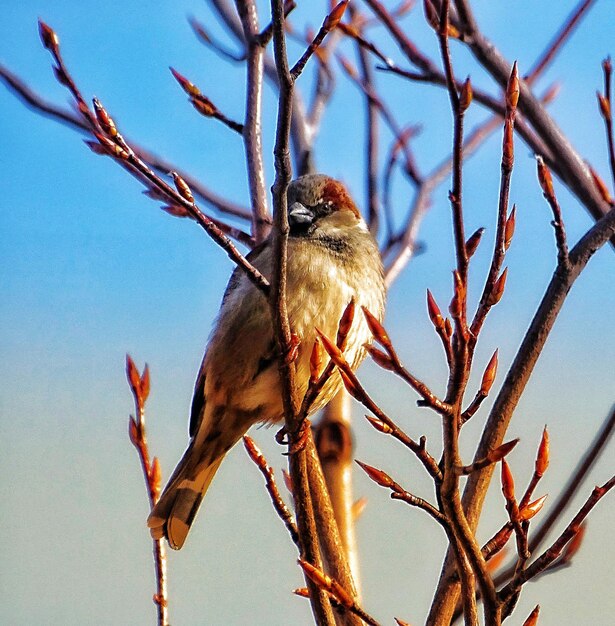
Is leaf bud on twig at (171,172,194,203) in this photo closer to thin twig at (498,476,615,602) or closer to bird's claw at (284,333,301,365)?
bird's claw at (284,333,301,365)

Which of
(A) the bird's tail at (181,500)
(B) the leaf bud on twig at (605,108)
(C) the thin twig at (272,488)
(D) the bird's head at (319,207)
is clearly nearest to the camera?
(C) the thin twig at (272,488)

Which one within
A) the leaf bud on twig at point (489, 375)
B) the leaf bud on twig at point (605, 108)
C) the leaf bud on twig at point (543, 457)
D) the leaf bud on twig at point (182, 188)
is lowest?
the leaf bud on twig at point (543, 457)

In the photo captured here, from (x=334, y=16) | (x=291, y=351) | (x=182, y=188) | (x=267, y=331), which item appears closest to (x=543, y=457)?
(x=291, y=351)

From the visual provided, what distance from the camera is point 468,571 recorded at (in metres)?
1.84

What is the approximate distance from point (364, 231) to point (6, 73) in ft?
5.86

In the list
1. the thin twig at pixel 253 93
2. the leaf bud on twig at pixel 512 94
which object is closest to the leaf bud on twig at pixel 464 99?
the leaf bud on twig at pixel 512 94

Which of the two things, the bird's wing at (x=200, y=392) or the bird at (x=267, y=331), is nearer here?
the bird at (x=267, y=331)

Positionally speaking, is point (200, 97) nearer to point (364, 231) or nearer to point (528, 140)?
point (364, 231)

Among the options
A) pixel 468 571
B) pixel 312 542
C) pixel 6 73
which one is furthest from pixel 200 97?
pixel 468 571

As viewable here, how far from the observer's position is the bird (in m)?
3.25

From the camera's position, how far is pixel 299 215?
362 centimetres

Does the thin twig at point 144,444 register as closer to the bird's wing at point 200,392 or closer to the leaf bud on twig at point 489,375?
the bird's wing at point 200,392

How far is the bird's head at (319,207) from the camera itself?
362 cm

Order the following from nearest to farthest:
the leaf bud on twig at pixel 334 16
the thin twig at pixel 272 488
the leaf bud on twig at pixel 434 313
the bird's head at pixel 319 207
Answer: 1. the leaf bud on twig at pixel 434 313
2. the leaf bud on twig at pixel 334 16
3. the thin twig at pixel 272 488
4. the bird's head at pixel 319 207
